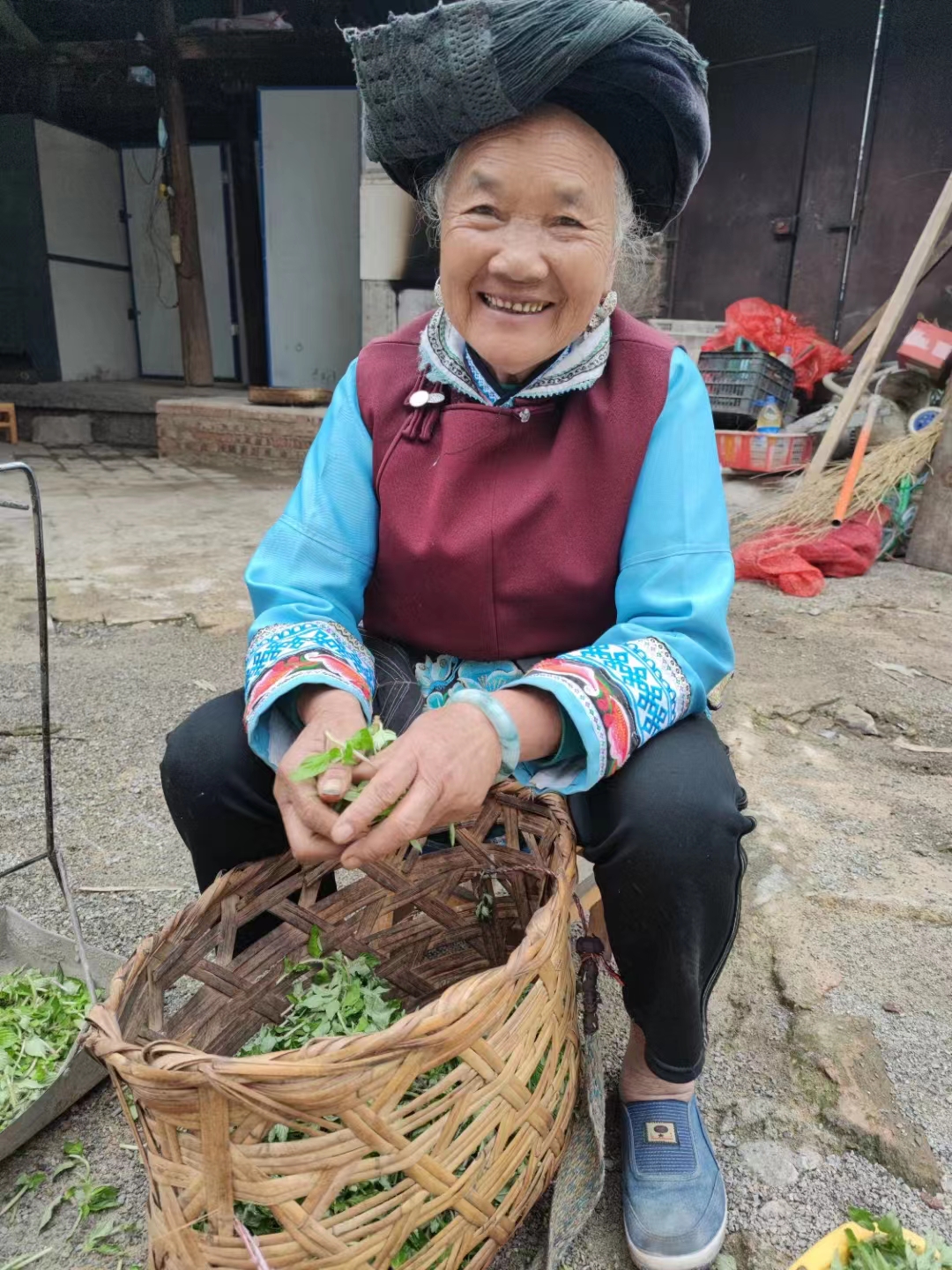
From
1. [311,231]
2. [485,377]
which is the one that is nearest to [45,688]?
[485,377]

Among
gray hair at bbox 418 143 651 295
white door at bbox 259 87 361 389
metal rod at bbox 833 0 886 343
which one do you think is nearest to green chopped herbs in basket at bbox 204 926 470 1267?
gray hair at bbox 418 143 651 295

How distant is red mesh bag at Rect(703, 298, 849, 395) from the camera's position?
18.5 ft

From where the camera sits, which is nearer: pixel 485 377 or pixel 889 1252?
pixel 889 1252

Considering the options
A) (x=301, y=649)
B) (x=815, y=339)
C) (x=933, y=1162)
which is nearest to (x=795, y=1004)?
(x=933, y=1162)

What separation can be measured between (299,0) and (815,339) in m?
4.86

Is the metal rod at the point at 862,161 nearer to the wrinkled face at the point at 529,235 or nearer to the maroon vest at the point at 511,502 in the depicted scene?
the maroon vest at the point at 511,502

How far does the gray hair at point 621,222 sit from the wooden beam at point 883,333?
3.24 m

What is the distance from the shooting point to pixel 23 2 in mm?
7832

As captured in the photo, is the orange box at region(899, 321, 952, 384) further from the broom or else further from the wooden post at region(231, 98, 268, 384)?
the wooden post at region(231, 98, 268, 384)

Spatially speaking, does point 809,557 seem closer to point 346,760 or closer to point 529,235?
point 529,235

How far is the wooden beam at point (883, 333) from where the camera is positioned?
4.43 meters

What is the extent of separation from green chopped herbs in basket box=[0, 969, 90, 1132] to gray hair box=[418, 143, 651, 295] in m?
1.40

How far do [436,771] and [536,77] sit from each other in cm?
88

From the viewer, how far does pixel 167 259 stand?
9664 millimetres
